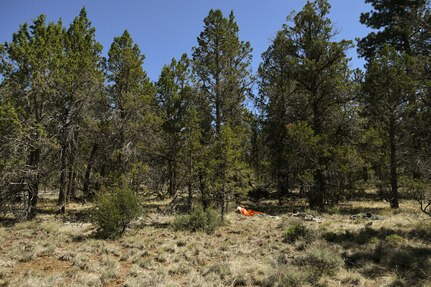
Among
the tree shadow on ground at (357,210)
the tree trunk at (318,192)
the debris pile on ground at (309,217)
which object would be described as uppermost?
the tree trunk at (318,192)

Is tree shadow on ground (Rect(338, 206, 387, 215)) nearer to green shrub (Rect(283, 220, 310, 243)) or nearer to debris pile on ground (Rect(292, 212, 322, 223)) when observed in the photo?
debris pile on ground (Rect(292, 212, 322, 223))

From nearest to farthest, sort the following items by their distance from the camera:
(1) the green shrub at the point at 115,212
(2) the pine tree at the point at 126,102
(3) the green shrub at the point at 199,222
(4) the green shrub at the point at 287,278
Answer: (4) the green shrub at the point at 287,278, (1) the green shrub at the point at 115,212, (3) the green shrub at the point at 199,222, (2) the pine tree at the point at 126,102

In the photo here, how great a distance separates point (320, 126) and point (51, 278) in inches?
655

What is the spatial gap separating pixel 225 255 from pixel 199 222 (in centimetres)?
408

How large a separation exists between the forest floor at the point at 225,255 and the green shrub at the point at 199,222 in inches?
15.1

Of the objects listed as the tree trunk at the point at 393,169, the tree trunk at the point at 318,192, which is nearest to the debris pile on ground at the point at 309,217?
the tree trunk at the point at 318,192

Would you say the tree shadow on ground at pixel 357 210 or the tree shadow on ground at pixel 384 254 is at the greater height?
the tree shadow on ground at pixel 357 210

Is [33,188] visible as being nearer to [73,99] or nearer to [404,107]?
[73,99]

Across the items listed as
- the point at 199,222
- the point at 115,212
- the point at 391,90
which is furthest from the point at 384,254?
the point at 391,90

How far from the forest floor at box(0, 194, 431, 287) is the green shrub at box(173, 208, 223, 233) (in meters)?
0.38

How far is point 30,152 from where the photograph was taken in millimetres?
16969

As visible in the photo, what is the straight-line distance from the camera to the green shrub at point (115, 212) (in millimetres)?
12828

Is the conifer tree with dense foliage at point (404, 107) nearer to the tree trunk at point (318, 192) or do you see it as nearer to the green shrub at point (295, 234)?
the tree trunk at point (318, 192)

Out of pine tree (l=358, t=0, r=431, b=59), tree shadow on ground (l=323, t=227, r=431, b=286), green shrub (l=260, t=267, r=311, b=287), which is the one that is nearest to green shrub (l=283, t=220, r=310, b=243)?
tree shadow on ground (l=323, t=227, r=431, b=286)
